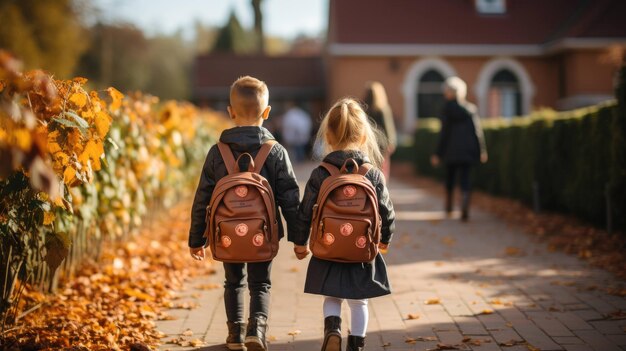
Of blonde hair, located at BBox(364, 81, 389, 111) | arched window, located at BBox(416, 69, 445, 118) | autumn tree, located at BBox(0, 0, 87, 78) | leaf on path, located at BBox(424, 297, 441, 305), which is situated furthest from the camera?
autumn tree, located at BBox(0, 0, 87, 78)

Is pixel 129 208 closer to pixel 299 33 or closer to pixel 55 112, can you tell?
pixel 55 112

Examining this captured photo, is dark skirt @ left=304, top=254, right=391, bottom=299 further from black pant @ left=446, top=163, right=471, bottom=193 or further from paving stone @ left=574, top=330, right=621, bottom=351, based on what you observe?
black pant @ left=446, top=163, right=471, bottom=193

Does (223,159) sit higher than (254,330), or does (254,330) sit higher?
(223,159)

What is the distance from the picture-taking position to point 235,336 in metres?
4.60

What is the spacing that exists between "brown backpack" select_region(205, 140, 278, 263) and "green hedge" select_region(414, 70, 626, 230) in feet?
15.3

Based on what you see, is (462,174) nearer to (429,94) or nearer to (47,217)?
(47,217)

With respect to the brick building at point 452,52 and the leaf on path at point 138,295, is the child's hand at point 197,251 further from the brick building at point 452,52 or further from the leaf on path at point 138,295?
the brick building at point 452,52

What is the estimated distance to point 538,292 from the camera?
6.16 m

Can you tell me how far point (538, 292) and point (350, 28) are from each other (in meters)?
22.8

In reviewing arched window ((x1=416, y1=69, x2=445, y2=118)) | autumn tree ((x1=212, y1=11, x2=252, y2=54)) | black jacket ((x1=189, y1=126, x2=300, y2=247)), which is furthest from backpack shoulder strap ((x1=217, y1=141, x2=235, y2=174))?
autumn tree ((x1=212, y1=11, x2=252, y2=54))

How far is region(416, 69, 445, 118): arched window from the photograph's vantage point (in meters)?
28.8

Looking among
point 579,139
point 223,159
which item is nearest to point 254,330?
point 223,159

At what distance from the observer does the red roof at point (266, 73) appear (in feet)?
113

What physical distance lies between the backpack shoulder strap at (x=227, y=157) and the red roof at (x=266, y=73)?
1167 inches
